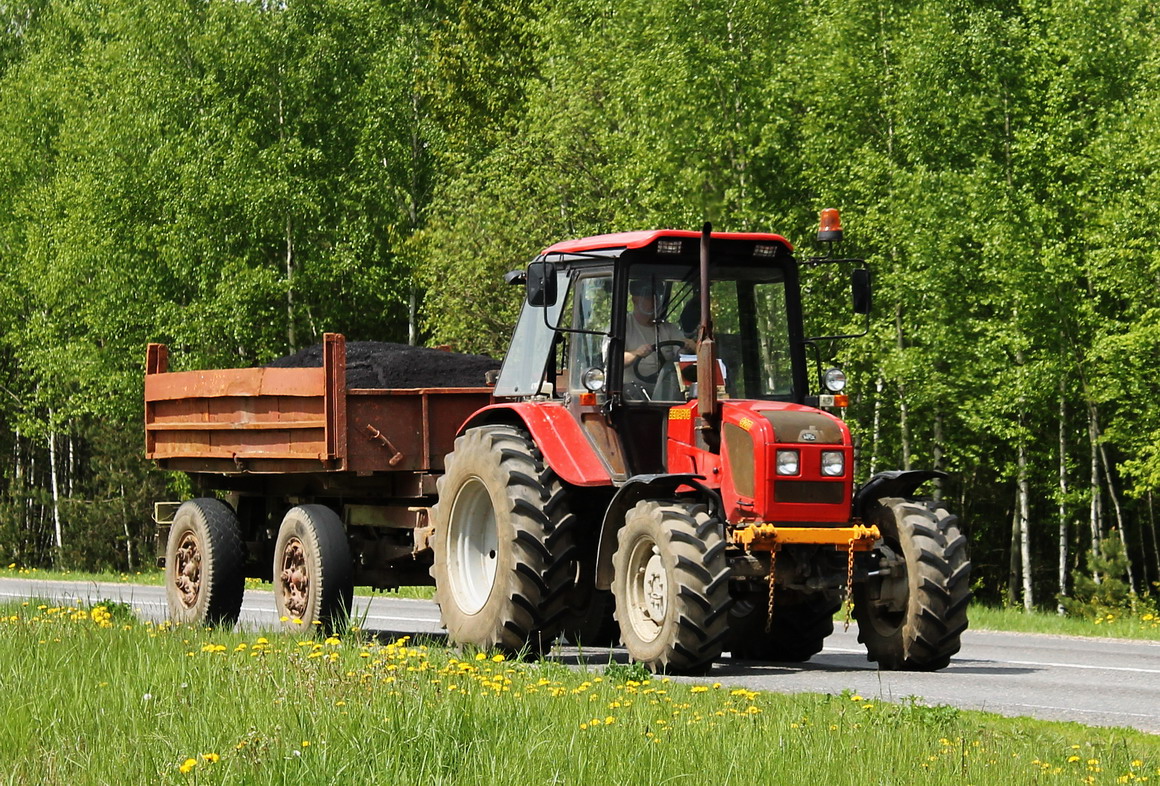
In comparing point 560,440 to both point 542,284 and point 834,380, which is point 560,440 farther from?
point 834,380

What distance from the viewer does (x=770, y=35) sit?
32438 millimetres

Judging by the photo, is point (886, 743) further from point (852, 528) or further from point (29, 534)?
point (29, 534)

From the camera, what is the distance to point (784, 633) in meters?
12.5

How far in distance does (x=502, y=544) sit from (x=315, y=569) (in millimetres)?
2212

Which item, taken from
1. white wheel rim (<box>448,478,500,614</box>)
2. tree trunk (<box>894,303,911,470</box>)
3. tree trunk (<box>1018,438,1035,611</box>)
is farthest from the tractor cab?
tree trunk (<box>1018,438,1035,611</box>)

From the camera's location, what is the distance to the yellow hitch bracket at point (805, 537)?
10594mm

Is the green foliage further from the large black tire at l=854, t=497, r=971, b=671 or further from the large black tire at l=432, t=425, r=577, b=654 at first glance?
the large black tire at l=432, t=425, r=577, b=654

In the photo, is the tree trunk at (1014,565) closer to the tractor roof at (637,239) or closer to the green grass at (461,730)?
the tractor roof at (637,239)

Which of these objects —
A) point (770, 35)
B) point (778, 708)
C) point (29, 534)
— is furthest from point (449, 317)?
point (778, 708)

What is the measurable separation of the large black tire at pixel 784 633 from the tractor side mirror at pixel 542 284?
273 cm

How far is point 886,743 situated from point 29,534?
41596 mm

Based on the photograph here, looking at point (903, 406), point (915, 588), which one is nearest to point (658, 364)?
point (915, 588)

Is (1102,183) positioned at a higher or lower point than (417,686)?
higher

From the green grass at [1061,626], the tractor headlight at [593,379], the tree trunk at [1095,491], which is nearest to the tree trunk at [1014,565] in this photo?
the tree trunk at [1095,491]
